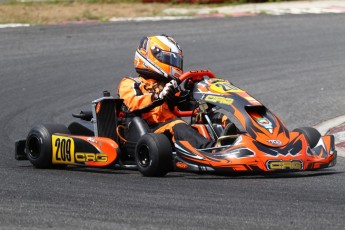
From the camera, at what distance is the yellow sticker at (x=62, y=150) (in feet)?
26.0

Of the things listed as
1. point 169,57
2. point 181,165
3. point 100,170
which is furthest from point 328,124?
point 181,165

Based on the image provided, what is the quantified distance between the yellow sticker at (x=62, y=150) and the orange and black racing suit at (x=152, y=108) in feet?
Result: 1.84

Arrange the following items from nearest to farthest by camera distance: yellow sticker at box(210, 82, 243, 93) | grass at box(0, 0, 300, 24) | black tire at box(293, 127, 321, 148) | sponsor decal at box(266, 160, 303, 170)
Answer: sponsor decal at box(266, 160, 303, 170) → yellow sticker at box(210, 82, 243, 93) → black tire at box(293, 127, 321, 148) → grass at box(0, 0, 300, 24)

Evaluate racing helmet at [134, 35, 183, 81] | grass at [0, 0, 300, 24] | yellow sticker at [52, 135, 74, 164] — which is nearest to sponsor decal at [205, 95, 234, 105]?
racing helmet at [134, 35, 183, 81]

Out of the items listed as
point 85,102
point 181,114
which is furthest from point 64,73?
point 181,114

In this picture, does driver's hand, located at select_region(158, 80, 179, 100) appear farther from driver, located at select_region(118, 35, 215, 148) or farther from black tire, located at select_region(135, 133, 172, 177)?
black tire, located at select_region(135, 133, 172, 177)

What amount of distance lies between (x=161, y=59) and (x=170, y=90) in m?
0.50

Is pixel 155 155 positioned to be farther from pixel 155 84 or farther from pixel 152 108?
pixel 155 84

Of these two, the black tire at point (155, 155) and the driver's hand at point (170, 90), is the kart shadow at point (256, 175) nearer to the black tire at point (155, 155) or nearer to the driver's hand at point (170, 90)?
the black tire at point (155, 155)

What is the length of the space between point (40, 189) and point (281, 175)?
1.88 metres

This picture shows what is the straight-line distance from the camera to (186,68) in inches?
521

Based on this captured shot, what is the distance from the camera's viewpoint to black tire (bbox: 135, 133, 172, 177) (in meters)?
Answer: 7.13

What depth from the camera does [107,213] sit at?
5.49 m

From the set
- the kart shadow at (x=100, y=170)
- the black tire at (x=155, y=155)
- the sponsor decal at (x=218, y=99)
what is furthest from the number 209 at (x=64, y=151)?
the sponsor decal at (x=218, y=99)
